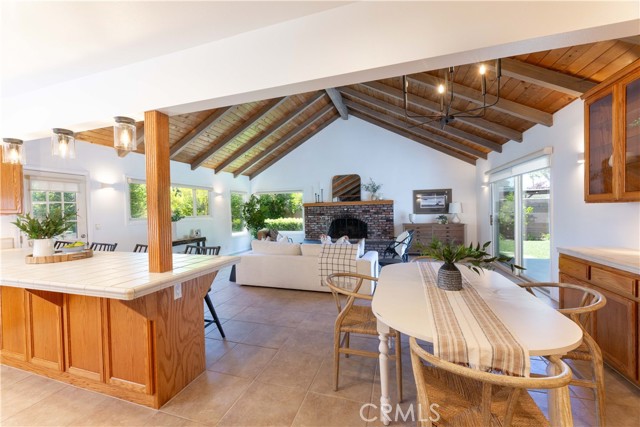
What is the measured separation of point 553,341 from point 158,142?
2473 millimetres

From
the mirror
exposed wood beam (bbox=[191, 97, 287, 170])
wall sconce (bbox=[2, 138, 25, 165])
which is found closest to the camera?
wall sconce (bbox=[2, 138, 25, 165])

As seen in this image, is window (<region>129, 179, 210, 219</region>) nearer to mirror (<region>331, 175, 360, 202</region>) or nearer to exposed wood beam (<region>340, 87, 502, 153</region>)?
mirror (<region>331, 175, 360, 202</region>)

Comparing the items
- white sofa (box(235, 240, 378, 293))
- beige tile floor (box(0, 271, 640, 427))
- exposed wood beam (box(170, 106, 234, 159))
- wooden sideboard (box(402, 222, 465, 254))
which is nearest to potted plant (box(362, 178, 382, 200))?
wooden sideboard (box(402, 222, 465, 254))

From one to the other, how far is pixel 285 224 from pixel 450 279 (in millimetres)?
7210

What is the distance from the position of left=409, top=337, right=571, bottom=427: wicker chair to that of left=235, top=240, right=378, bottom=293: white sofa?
259cm

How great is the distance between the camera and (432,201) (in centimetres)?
728

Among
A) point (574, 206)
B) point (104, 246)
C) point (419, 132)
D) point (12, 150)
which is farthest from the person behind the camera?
point (419, 132)

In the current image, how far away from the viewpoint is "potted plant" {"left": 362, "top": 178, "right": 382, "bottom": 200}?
7.55 meters

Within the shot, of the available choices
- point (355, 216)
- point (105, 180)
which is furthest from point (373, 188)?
point (105, 180)

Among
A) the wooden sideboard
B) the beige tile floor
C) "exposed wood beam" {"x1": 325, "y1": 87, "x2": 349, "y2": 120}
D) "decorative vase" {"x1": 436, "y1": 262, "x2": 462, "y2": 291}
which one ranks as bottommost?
the beige tile floor

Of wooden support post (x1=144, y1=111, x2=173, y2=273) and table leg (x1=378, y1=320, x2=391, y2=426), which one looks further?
wooden support post (x1=144, y1=111, x2=173, y2=273)

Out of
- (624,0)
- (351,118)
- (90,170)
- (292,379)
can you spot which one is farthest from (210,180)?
(624,0)

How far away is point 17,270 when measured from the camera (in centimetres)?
193

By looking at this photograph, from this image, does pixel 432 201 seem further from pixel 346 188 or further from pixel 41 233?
pixel 41 233
